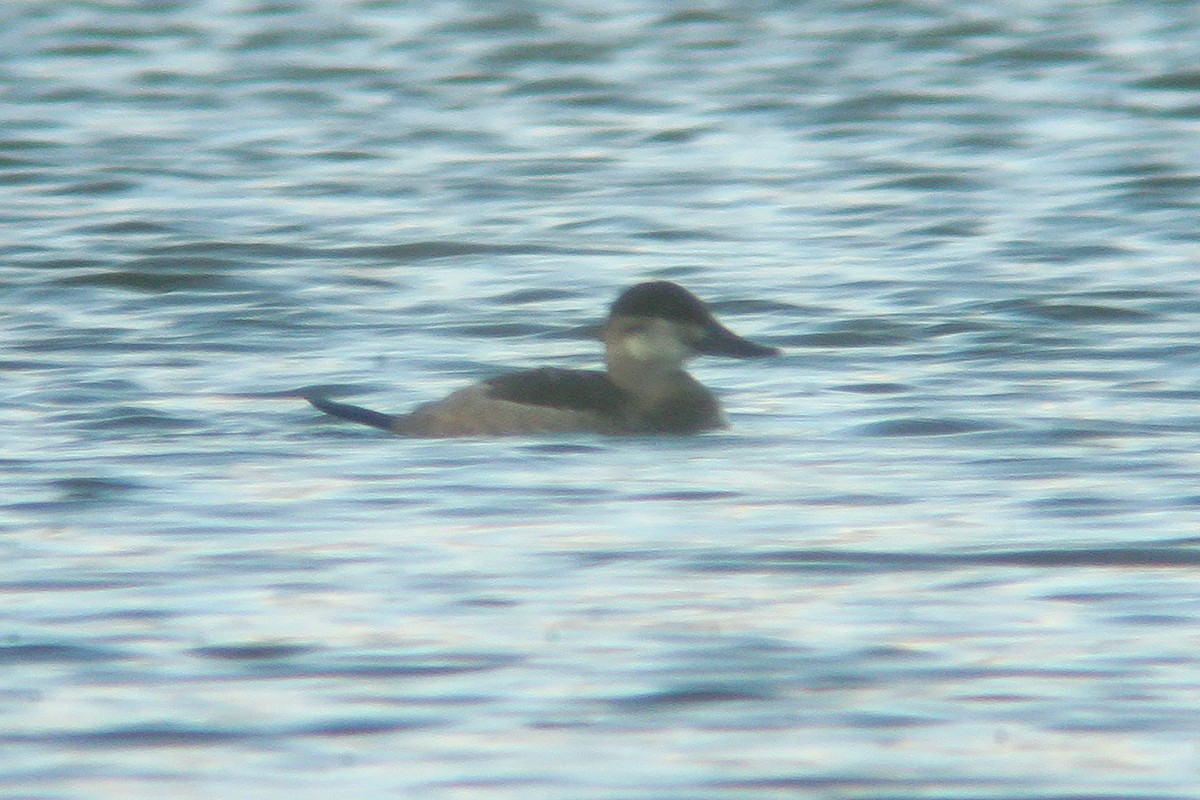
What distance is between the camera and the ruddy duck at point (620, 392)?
8812 mm

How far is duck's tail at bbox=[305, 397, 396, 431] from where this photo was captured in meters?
8.97

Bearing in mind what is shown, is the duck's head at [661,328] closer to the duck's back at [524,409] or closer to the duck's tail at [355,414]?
the duck's back at [524,409]

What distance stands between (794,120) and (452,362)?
8.47 metres

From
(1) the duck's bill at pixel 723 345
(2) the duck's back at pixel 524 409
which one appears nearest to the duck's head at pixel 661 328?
(1) the duck's bill at pixel 723 345

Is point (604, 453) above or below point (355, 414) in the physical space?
below

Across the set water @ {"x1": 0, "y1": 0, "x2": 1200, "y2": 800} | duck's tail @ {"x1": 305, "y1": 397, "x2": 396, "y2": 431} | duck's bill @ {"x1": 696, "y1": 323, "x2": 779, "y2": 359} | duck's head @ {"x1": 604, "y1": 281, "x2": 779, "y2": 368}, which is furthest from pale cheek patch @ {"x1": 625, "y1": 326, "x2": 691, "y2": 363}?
duck's tail @ {"x1": 305, "y1": 397, "x2": 396, "y2": 431}

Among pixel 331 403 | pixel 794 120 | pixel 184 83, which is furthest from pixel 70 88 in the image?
pixel 331 403

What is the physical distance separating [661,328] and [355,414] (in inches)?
42.3

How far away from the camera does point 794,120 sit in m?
18.9

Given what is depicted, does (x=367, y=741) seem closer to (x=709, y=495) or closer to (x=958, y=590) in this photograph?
(x=958, y=590)

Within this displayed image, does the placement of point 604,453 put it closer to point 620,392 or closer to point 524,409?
point 524,409

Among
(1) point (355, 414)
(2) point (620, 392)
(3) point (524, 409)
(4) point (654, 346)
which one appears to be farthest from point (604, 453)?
(1) point (355, 414)

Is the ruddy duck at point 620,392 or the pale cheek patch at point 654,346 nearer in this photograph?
the ruddy duck at point 620,392

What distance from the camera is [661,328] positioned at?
9328 millimetres
